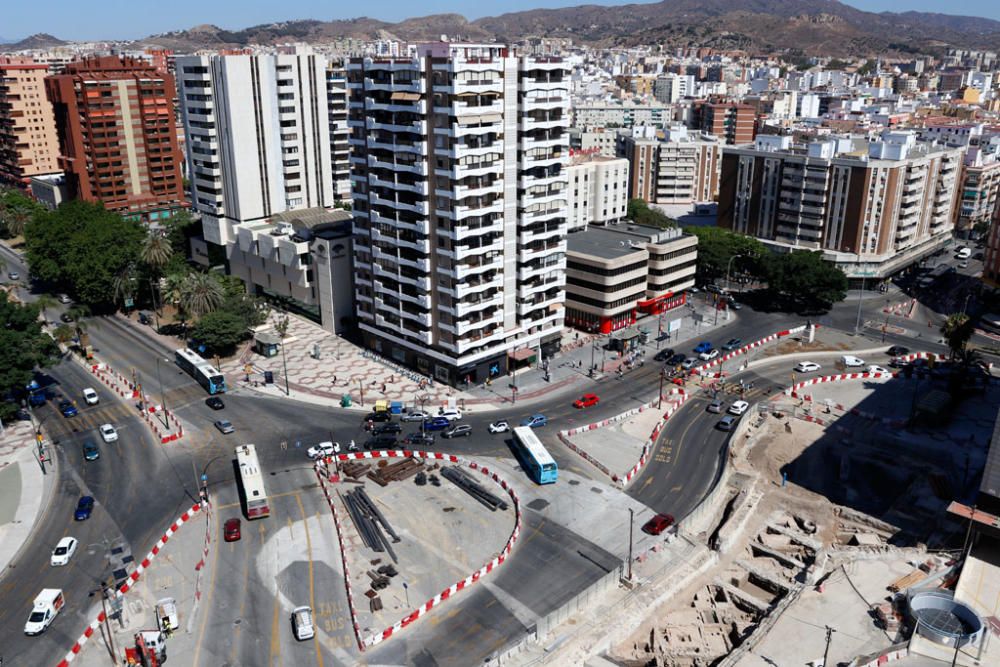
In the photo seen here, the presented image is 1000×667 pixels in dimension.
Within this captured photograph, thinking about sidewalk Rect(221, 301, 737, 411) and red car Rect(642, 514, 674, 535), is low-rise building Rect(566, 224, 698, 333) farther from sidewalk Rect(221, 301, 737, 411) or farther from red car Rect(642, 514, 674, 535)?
red car Rect(642, 514, 674, 535)

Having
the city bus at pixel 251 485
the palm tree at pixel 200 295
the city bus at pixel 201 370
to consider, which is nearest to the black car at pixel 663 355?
the city bus at pixel 251 485

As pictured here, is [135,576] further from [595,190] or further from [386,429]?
[595,190]

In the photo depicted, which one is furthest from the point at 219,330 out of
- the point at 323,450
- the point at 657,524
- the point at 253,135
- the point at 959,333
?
the point at 959,333

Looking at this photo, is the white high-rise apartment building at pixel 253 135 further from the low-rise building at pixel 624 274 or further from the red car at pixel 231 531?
the red car at pixel 231 531

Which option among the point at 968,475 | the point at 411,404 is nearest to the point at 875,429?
the point at 968,475

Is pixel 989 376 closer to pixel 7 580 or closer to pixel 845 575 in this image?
pixel 845 575

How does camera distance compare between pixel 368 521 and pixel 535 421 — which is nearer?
pixel 368 521
